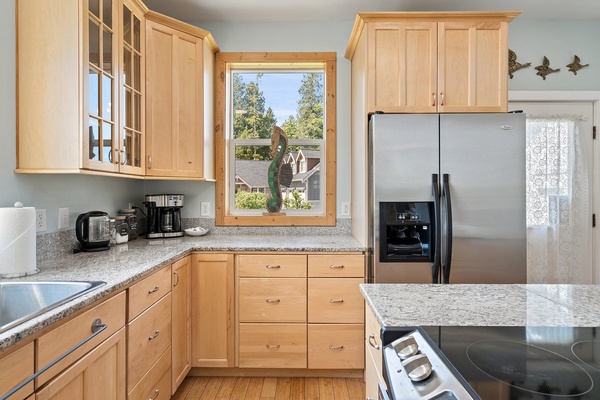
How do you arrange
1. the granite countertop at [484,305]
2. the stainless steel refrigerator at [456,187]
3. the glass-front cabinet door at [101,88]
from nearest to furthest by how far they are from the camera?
the granite countertop at [484,305]
the glass-front cabinet door at [101,88]
the stainless steel refrigerator at [456,187]

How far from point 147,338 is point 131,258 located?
1.38ft

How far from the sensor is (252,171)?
2906 millimetres

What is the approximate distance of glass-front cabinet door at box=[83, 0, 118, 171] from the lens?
63.1 inches

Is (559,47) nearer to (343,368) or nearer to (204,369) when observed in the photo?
(343,368)

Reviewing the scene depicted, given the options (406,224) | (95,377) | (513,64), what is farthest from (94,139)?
(513,64)

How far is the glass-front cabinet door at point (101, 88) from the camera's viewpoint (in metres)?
1.60

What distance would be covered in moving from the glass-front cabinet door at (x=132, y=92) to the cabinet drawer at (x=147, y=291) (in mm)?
652

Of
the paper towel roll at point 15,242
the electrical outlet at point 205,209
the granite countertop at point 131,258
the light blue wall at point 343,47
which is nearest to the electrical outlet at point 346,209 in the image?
the light blue wall at point 343,47

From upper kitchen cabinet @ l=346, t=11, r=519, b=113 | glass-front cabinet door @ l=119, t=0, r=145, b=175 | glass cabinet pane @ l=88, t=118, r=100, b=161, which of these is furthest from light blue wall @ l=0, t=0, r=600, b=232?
glass cabinet pane @ l=88, t=118, r=100, b=161

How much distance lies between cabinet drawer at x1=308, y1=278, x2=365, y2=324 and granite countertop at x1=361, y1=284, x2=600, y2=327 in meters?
0.94

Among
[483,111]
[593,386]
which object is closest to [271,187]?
[483,111]

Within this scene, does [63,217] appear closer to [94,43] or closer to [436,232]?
[94,43]

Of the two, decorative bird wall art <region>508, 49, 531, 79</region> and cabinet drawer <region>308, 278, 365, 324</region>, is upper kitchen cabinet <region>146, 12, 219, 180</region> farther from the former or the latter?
decorative bird wall art <region>508, 49, 531, 79</region>

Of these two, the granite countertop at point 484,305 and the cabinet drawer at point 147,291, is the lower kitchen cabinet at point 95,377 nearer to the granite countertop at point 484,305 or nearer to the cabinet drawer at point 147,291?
the cabinet drawer at point 147,291
